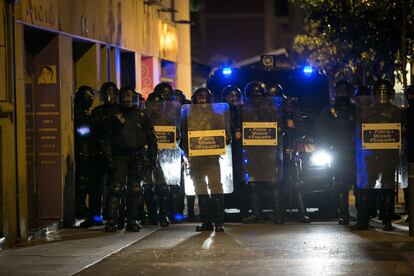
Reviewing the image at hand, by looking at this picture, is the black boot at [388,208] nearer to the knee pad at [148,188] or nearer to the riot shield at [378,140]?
the riot shield at [378,140]

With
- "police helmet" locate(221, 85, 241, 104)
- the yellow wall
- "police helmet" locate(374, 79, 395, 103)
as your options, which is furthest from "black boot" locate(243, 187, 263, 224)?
the yellow wall

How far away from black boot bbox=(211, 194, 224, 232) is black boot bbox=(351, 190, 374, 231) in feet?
5.93

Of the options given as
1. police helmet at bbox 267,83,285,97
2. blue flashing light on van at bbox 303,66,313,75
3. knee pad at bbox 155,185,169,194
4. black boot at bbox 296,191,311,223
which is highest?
blue flashing light on van at bbox 303,66,313,75

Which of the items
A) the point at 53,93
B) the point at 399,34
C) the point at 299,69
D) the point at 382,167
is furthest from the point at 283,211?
the point at 399,34

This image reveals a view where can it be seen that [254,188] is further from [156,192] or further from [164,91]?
[164,91]

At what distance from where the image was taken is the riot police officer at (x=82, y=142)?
13602 mm

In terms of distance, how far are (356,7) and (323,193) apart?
5.76 meters

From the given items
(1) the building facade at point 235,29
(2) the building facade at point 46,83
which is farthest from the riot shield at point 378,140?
(1) the building facade at point 235,29

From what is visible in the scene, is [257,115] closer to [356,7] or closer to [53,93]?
[53,93]

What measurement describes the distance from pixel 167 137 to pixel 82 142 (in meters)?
1.33

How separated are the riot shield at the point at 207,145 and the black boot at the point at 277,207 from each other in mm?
783

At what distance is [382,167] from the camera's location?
12609 millimetres

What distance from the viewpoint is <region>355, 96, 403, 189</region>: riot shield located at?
12.6m

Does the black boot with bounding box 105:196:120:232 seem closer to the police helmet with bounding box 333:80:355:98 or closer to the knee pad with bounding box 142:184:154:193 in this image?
the knee pad with bounding box 142:184:154:193
